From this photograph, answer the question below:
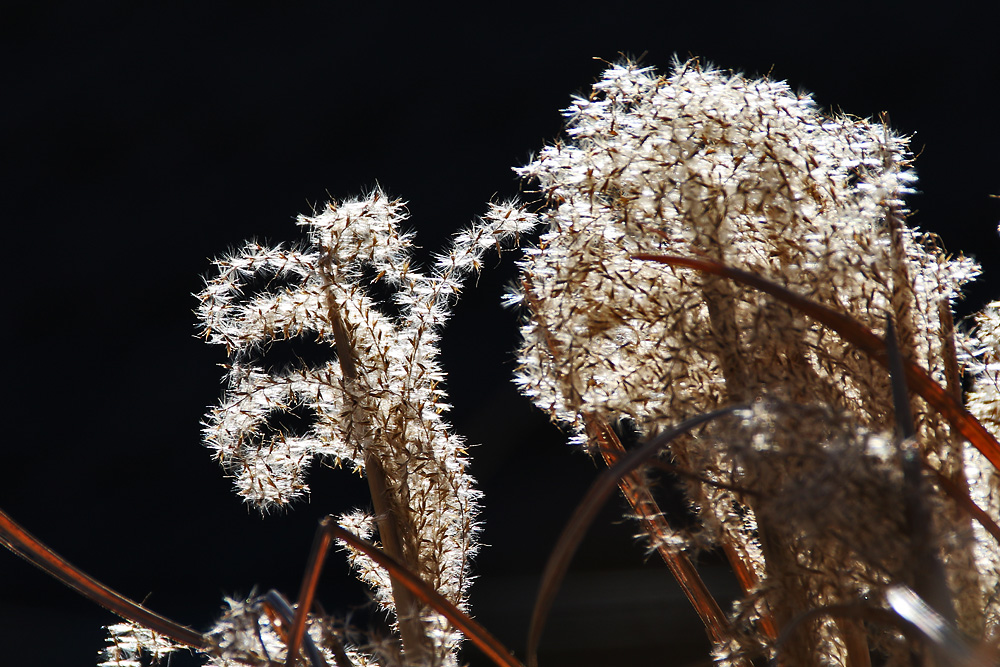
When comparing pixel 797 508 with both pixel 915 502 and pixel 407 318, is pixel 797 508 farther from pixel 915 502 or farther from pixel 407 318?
pixel 407 318

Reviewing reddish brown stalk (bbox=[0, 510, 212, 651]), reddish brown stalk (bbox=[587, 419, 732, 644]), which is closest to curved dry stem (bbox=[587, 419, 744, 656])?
reddish brown stalk (bbox=[587, 419, 732, 644])

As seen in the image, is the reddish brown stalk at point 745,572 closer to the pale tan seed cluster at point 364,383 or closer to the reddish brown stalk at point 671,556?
the reddish brown stalk at point 671,556

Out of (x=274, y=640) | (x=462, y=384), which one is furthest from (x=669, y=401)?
(x=462, y=384)

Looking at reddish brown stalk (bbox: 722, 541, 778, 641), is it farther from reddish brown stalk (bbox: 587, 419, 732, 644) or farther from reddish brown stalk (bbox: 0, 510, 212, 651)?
reddish brown stalk (bbox: 0, 510, 212, 651)

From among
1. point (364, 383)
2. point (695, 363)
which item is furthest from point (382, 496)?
point (695, 363)

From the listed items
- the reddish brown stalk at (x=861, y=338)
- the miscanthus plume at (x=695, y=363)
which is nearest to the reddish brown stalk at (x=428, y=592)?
the miscanthus plume at (x=695, y=363)
